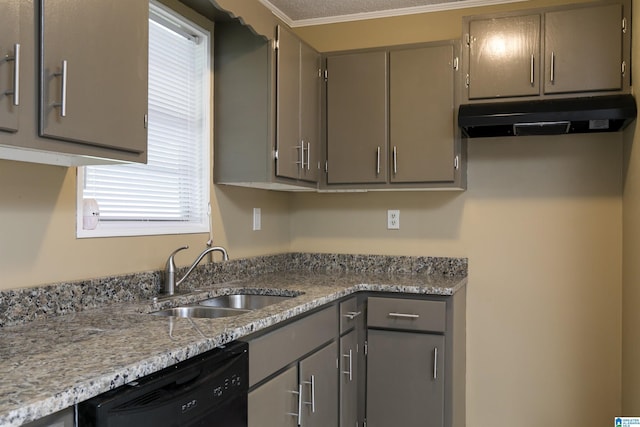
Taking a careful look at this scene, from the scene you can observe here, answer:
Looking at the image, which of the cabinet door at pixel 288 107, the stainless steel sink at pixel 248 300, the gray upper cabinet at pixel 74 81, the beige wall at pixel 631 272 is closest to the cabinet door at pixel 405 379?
the stainless steel sink at pixel 248 300

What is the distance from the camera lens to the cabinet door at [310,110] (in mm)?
2852

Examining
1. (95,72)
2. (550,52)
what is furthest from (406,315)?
(95,72)

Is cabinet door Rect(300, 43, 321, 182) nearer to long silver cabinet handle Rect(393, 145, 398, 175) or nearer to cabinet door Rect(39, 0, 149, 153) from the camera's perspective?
long silver cabinet handle Rect(393, 145, 398, 175)

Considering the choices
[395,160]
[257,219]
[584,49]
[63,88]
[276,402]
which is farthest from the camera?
[257,219]

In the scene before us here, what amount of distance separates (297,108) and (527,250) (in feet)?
4.79

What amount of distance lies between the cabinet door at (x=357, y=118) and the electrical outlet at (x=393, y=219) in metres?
0.35

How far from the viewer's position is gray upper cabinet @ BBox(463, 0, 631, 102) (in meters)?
2.49

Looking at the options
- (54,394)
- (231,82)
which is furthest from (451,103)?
(54,394)

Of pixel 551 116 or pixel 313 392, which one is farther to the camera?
pixel 551 116

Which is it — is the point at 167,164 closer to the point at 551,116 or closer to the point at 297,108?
the point at 297,108

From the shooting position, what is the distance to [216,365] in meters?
1.48

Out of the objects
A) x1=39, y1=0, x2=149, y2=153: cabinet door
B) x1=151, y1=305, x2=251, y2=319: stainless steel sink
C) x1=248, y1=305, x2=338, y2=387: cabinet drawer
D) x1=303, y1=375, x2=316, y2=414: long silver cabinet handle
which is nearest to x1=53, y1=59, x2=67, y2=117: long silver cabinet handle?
x1=39, y1=0, x2=149, y2=153: cabinet door

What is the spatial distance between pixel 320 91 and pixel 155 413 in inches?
86.1

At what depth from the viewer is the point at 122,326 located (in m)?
1.60
